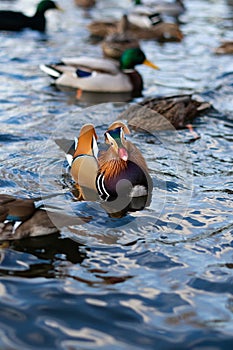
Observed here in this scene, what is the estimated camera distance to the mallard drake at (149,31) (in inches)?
634

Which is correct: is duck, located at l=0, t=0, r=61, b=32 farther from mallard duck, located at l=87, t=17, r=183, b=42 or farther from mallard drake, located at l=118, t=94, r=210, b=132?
mallard drake, located at l=118, t=94, r=210, b=132

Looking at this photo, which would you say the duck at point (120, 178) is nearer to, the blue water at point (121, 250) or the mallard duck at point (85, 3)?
the blue water at point (121, 250)

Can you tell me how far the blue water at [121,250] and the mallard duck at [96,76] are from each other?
2.26ft

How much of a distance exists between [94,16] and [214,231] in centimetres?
1472

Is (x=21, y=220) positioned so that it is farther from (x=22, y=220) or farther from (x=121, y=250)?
(x=121, y=250)

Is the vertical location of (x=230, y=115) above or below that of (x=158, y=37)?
below

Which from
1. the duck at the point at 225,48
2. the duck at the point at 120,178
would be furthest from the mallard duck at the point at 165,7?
the duck at the point at 120,178

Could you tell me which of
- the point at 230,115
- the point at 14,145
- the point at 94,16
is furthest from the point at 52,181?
the point at 94,16

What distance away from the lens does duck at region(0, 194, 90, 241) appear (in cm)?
525

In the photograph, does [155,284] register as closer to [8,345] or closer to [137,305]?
[137,305]

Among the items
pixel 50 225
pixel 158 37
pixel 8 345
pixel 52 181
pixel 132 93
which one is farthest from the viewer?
pixel 158 37

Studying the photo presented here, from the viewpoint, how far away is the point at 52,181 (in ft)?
22.7

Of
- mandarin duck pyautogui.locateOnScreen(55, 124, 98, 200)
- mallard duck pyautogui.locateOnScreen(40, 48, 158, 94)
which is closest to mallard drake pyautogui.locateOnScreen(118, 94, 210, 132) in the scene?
mallard duck pyautogui.locateOnScreen(40, 48, 158, 94)

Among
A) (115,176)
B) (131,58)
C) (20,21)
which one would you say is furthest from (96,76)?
(20,21)
